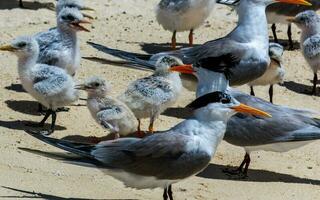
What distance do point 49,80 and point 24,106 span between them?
29.6 inches

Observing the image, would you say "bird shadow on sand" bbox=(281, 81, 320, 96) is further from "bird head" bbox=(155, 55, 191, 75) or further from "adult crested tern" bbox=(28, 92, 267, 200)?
"adult crested tern" bbox=(28, 92, 267, 200)

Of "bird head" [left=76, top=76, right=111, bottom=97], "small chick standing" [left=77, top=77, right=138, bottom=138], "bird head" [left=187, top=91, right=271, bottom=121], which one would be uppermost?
"bird head" [left=187, top=91, right=271, bottom=121]

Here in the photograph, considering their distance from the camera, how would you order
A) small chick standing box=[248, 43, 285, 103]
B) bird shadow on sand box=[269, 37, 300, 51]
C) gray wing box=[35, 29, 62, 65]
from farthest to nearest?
bird shadow on sand box=[269, 37, 300, 51] → small chick standing box=[248, 43, 285, 103] → gray wing box=[35, 29, 62, 65]

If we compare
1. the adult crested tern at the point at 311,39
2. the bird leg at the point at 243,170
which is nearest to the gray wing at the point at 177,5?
the adult crested tern at the point at 311,39

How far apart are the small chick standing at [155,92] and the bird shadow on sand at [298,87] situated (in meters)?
2.04

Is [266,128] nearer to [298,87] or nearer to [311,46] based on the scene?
[311,46]

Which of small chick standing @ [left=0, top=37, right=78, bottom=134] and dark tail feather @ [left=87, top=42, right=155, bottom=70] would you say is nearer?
small chick standing @ [left=0, top=37, right=78, bottom=134]

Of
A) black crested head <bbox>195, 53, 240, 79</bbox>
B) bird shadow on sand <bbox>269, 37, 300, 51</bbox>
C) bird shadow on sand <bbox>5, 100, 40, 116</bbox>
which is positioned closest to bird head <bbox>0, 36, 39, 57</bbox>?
bird shadow on sand <bbox>5, 100, 40, 116</bbox>

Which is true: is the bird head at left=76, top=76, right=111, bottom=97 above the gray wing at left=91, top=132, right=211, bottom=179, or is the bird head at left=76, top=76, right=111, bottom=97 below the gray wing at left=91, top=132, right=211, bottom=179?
below

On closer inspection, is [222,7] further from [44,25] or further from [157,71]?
[157,71]

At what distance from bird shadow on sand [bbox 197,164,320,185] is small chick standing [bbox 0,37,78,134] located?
4.64ft

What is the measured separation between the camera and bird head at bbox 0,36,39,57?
8.62 m

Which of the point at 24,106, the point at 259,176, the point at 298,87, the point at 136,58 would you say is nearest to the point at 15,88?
the point at 24,106

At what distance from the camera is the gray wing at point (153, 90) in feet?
27.6
